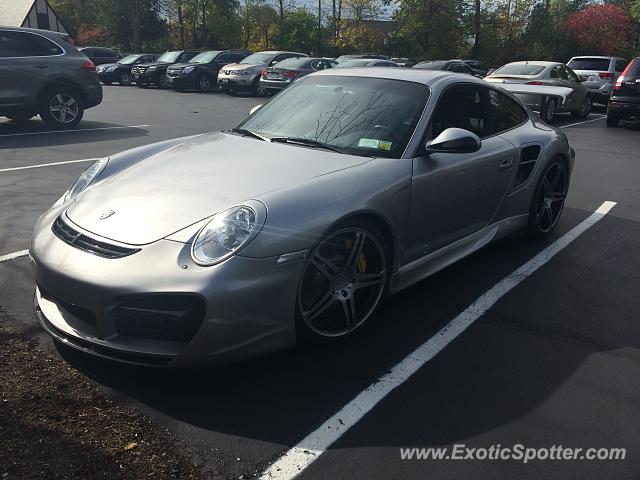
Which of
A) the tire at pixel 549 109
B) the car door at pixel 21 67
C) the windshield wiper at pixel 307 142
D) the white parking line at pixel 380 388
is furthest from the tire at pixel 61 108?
the tire at pixel 549 109

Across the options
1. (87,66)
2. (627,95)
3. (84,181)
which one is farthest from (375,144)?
(627,95)

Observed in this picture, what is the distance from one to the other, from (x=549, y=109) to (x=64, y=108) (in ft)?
33.1

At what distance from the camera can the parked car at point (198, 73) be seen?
870 inches

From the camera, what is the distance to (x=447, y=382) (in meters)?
3.04

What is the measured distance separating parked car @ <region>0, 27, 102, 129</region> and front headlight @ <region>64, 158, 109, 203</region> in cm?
731

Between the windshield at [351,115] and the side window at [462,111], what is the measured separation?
153mm

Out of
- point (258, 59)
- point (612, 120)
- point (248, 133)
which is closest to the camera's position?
point (248, 133)

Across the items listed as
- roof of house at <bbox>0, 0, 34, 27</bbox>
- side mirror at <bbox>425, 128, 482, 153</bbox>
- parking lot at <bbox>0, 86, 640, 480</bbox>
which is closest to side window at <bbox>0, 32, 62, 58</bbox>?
parking lot at <bbox>0, 86, 640, 480</bbox>

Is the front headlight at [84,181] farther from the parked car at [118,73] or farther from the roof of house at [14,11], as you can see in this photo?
the roof of house at [14,11]

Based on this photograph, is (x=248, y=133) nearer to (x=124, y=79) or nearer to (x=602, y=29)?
(x=124, y=79)

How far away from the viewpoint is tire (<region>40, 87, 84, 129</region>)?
34.6ft

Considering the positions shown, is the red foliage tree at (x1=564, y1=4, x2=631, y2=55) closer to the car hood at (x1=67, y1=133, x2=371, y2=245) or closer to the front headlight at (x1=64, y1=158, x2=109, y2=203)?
the car hood at (x1=67, y1=133, x2=371, y2=245)

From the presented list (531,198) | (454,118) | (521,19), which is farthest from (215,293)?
(521,19)

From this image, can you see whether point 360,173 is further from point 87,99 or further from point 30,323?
point 87,99
